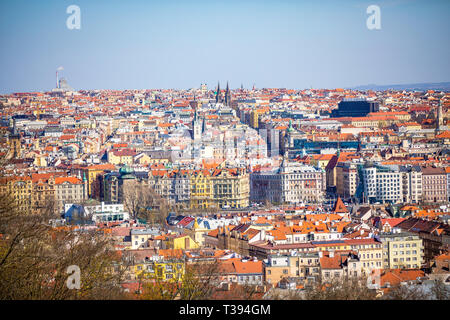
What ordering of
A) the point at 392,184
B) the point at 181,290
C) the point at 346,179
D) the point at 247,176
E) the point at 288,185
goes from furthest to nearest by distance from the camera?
the point at 346,179, the point at 288,185, the point at 247,176, the point at 392,184, the point at 181,290

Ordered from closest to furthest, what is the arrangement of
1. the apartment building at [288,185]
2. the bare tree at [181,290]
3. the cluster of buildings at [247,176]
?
the bare tree at [181,290], the cluster of buildings at [247,176], the apartment building at [288,185]

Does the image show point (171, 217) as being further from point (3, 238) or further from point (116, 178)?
point (3, 238)

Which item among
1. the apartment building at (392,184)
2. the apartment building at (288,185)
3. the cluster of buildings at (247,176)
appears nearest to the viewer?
the cluster of buildings at (247,176)

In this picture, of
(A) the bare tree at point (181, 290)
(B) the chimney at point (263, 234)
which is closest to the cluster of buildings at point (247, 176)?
(B) the chimney at point (263, 234)

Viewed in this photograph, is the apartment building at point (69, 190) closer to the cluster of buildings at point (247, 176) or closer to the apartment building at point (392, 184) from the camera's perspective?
the cluster of buildings at point (247, 176)

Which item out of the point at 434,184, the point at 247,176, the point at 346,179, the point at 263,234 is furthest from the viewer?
the point at 346,179

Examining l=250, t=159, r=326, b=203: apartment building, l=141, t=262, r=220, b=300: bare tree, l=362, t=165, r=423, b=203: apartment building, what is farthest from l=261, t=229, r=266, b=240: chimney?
l=250, t=159, r=326, b=203: apartment building

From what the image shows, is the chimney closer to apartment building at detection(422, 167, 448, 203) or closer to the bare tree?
the bare tree

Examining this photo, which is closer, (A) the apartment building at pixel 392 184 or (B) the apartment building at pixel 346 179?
(A) the apartment building at pixel 392 184

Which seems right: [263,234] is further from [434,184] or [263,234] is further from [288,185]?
[434,184]

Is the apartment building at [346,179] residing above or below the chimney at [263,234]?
below

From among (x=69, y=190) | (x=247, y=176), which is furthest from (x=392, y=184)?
(x=69, y=190)

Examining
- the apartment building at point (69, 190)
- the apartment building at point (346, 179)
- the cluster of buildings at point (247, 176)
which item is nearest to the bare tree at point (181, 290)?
the cluster of buildings at point (247, 176)
